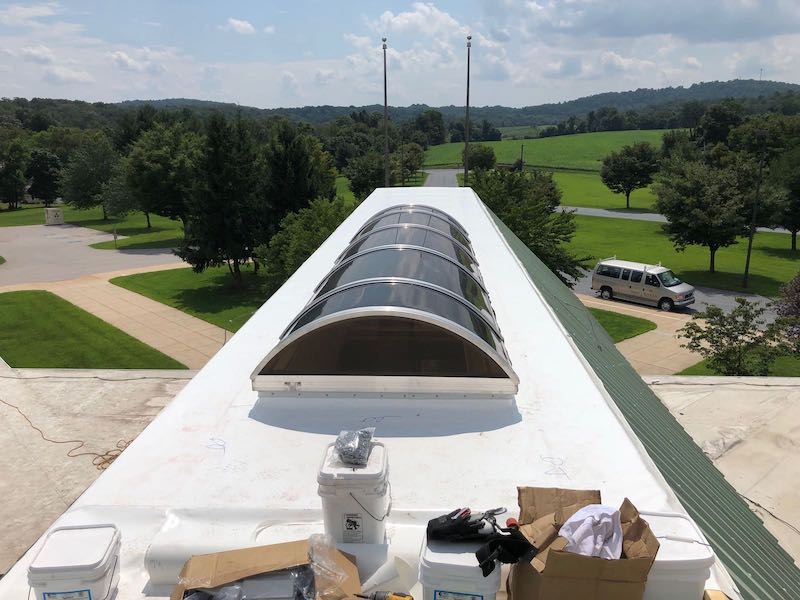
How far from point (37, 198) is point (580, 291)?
264 feet

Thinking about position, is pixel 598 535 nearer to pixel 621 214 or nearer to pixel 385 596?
pixel 385 596

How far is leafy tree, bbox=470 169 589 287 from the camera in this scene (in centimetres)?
2336

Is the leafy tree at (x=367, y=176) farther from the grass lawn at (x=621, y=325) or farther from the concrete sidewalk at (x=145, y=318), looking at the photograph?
the grass lawn at (x=621, y=325)

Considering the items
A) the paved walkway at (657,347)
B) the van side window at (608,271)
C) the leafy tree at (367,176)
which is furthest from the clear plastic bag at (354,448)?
the leafy tree at (367,176)

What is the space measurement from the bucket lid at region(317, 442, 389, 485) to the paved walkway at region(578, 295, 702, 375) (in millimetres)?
15453

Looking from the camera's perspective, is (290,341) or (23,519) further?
(23,519)

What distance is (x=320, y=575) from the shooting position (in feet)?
11.8

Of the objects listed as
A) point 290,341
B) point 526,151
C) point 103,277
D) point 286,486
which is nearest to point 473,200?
point 290,341

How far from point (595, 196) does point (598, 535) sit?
78285mm

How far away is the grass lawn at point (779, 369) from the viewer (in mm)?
18531

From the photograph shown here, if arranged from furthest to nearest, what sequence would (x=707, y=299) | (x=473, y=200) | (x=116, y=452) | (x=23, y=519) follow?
(x=707, y=299), (x=473, y=200), (x=116, y=452), (x=23, y=519)

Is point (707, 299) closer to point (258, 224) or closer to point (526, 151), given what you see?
point (258, 224)

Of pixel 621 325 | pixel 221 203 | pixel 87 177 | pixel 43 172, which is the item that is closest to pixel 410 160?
pixel 87 177

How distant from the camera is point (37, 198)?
80812mm
